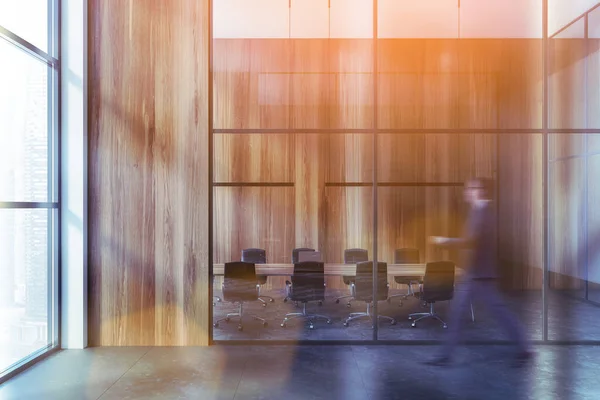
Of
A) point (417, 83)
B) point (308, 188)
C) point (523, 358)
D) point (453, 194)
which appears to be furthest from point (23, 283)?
point (417, 83)

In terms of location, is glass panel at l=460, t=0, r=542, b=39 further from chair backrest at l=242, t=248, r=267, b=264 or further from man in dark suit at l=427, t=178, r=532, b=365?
chair backrest at l=242, t=248, r=267, b=264

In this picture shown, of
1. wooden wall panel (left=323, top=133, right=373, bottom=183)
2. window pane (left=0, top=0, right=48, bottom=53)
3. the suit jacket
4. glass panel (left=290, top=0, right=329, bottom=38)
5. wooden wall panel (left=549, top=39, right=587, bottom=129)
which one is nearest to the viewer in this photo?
window pane (left=0, top=0, right=48, bottom=53)

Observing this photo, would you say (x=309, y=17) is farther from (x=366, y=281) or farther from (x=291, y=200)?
(x=366, y=281)

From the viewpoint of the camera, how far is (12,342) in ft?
14.6

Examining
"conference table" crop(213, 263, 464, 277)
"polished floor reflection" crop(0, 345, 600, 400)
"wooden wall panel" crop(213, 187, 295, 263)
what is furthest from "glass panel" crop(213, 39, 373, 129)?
"polished floor reflection" crop(0, 345, 600, 400)

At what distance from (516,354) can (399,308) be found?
2.49 meters

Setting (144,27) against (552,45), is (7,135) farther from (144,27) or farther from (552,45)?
(552,45)

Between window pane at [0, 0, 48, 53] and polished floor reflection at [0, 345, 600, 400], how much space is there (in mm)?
3790

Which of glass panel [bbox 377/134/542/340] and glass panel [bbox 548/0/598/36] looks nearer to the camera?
glass panel [bbox 548/0/598/36]

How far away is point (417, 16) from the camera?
6.64 metres

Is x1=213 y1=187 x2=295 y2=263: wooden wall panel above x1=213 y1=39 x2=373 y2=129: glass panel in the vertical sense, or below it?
below

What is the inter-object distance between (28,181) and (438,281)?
18.5ft

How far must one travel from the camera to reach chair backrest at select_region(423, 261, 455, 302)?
19.6ft

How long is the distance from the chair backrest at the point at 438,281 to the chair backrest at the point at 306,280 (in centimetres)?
158
